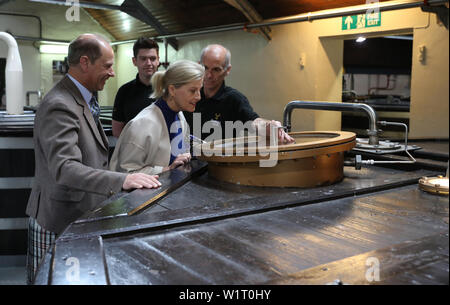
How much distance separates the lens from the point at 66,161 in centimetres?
207

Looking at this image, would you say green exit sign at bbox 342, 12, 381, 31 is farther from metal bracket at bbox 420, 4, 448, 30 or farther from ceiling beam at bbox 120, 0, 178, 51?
ceiling beam at bbox 120, 0, 178, 51

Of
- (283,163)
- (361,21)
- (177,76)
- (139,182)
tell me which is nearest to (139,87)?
(177,76)

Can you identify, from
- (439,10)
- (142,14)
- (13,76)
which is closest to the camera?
(13,76)

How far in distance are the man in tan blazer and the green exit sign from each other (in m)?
5.29

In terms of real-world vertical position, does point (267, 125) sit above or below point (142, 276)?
above

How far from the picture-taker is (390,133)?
7918 millimetres

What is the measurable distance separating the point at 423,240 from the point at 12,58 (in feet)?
13.7

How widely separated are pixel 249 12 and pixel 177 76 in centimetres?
633

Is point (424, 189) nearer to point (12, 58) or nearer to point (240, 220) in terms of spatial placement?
point (240, 220)

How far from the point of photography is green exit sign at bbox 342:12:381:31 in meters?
6.75

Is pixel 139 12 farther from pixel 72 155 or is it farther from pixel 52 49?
pixel 72 155

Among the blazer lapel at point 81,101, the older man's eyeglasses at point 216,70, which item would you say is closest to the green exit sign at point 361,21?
the older man's eyeglasses at point 216,70

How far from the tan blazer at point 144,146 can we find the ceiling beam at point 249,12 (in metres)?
6.17
